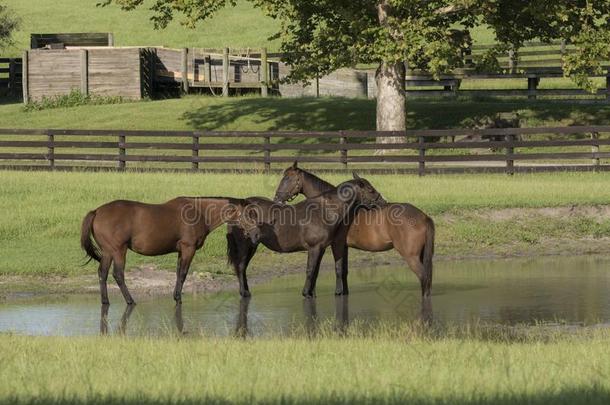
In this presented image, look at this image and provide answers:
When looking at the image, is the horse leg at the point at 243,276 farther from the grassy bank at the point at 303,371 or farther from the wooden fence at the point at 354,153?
the wooden fence at the point at 354,153

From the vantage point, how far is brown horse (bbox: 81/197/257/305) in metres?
18.2

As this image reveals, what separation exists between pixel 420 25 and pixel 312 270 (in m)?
18.0

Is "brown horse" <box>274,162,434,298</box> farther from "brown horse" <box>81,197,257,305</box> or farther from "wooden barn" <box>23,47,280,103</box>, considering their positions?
"wooden barn" <box>23,47,280,103</box>

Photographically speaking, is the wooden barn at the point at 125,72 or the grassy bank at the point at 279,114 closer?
the grassy bank at the point at 279,114

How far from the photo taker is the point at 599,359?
12.3m

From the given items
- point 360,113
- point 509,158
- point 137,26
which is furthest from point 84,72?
point 137,26

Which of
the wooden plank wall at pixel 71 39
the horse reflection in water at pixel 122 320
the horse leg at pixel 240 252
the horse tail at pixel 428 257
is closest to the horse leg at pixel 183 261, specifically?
the horse reflection in water at pixel 122 320

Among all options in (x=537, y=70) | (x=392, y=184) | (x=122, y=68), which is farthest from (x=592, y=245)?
(x=122, y=68)

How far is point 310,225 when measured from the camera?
19109 millimetres

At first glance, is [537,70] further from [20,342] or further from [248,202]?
[20,342]

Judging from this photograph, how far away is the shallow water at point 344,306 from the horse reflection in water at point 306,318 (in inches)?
0.6

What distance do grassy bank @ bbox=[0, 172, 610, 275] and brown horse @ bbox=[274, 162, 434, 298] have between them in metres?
2.94

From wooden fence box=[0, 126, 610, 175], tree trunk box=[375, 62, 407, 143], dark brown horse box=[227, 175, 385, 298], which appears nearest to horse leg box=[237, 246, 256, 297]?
dark brown horse box=[227, 175, 385, 298]

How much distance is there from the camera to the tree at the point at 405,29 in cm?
3581
